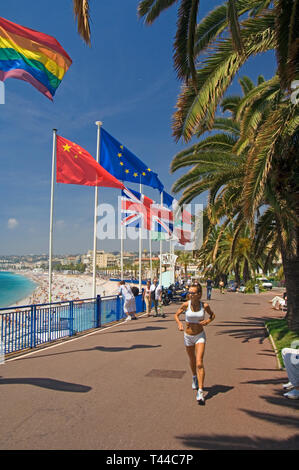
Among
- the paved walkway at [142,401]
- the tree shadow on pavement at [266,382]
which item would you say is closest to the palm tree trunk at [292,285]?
the paved walkway at [142,401]

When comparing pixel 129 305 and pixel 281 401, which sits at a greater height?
pixel 129 305

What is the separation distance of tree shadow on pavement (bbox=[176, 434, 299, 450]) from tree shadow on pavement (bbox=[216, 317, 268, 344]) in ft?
22.0

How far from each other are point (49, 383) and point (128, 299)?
8822mm

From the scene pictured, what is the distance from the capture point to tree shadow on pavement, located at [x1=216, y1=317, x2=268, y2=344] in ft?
36.7

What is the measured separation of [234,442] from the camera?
3900mm

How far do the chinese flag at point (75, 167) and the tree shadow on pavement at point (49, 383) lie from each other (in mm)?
6770

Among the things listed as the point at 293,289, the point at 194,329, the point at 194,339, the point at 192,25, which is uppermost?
the point at 192,25

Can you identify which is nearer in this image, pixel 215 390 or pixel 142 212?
pixel 215 390

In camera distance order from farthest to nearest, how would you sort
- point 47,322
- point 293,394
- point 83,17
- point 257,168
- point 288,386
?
point 47,322 → point 257,168 → point 288,386 → point 293,394 → point 83,17

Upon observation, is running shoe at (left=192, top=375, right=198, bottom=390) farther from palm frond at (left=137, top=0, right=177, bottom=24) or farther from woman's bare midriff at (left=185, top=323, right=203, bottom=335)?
palm frond at (left=137, top=0, right=177, bottom=24)

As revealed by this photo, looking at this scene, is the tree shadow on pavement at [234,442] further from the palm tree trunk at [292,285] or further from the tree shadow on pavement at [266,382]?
the palm tree trunk at [292,285]

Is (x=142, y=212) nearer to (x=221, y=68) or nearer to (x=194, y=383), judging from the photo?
(x=221, y=68)

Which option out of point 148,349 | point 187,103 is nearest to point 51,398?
point 148,349

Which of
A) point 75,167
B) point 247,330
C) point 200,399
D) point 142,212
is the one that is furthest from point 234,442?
point 142,212
